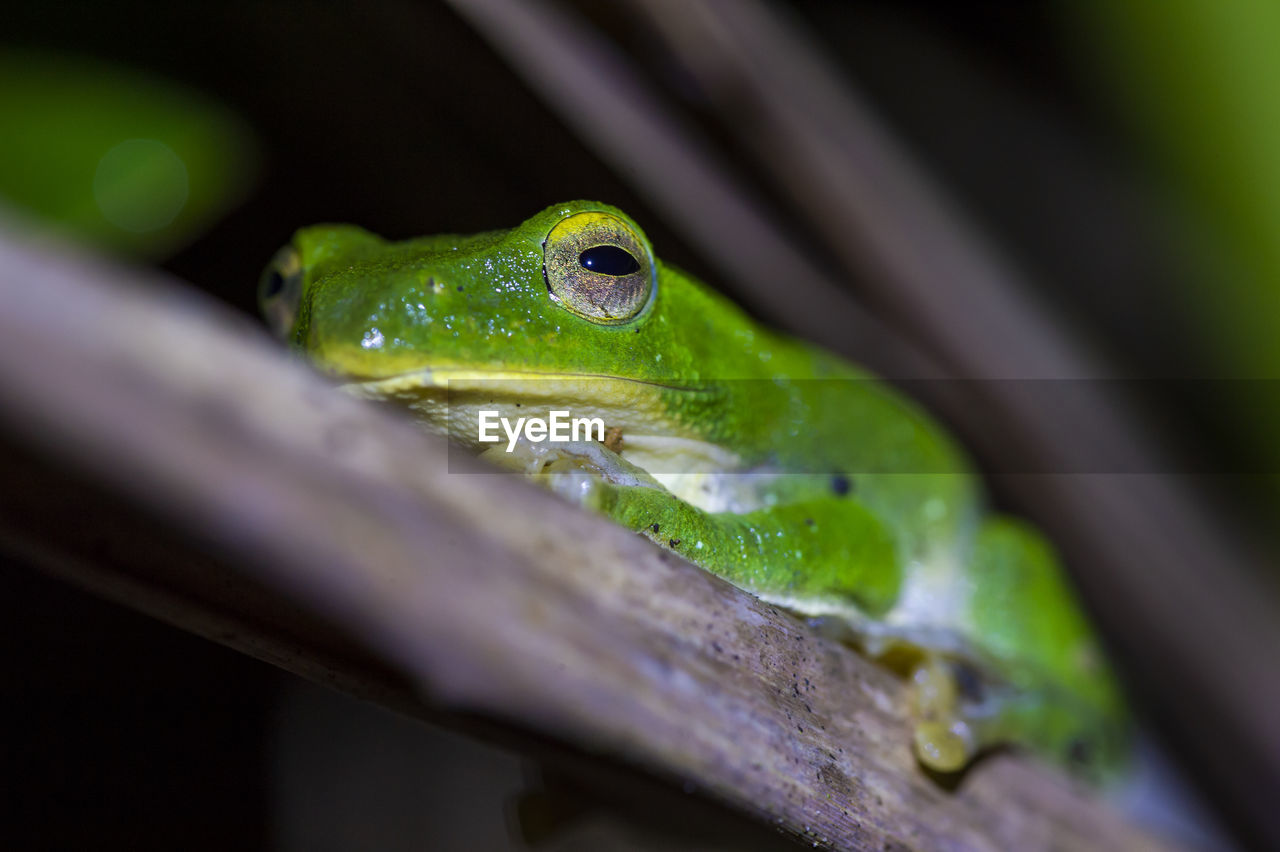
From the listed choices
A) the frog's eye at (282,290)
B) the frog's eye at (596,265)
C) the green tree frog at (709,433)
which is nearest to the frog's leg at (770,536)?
the green tree frog at (709,433)

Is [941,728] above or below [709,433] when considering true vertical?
below

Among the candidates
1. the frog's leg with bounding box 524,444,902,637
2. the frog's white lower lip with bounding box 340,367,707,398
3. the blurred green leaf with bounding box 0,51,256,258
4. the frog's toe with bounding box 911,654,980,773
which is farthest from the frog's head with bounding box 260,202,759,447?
the frog's toe with bounding box 911,654,980,773

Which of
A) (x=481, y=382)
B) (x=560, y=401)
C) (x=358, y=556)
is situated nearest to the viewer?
(x=358, y=556)

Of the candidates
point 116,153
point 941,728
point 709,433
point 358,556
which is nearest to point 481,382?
point 709,433

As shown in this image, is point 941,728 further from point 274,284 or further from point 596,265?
point 274,284

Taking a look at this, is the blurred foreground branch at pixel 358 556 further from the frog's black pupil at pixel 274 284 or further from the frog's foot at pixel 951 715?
the frog's black pupil at pixel 274 284

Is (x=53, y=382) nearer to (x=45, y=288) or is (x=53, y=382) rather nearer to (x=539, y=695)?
(x=45, y=288)

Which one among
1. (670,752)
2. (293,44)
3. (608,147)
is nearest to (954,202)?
(608,147)
